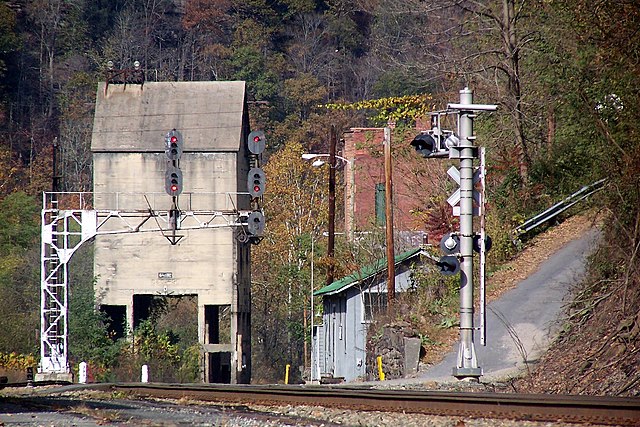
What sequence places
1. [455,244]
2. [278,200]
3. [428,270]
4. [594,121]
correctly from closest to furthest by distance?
[455,244], [594,121], [428,270], [278,200]

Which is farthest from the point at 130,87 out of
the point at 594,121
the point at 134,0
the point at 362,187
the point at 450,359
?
the point at 134,0

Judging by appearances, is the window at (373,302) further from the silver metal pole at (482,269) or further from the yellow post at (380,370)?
the silver metal pole at (482,269)

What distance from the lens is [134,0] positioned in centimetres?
11356

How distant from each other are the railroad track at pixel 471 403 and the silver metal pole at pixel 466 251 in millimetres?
3005

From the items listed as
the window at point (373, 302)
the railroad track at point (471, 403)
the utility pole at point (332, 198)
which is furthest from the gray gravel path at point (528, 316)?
the utility pole at point (332, 198)

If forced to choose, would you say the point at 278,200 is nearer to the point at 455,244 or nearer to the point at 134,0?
the point at 134,0

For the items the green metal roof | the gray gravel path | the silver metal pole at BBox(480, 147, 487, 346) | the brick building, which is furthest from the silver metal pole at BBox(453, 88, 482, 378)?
the brick building

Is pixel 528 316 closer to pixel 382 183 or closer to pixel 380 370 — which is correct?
pixel 380 370

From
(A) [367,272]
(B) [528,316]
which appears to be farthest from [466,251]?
(A) [367,272]

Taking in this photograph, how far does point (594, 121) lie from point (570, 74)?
5748mm

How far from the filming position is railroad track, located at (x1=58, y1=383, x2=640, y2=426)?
11922 millimetres

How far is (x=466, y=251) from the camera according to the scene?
65.2 ft

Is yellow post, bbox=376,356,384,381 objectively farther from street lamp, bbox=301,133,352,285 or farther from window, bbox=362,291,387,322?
street lamp, bbox=301,133,352,285

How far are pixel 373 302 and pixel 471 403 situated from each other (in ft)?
93.8
